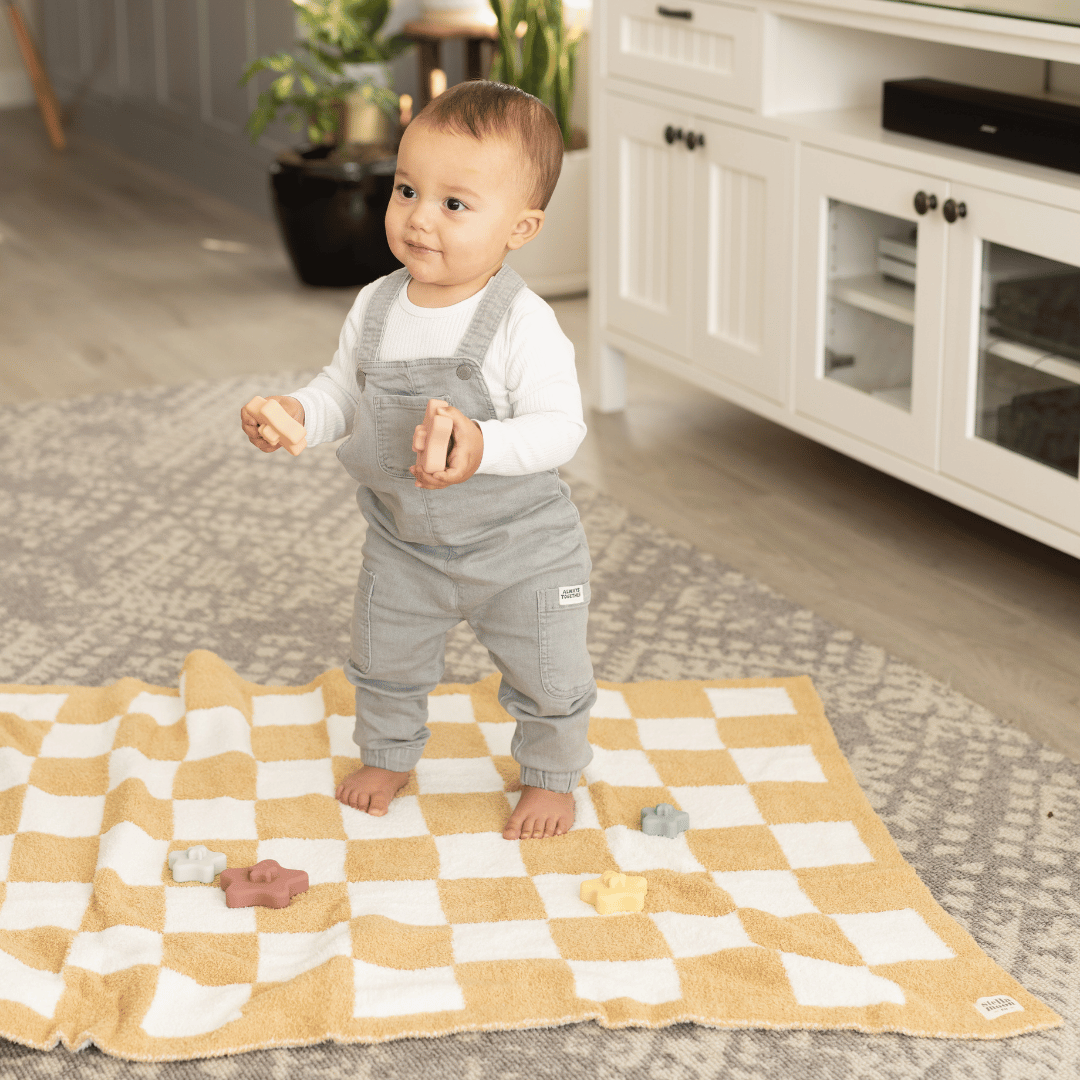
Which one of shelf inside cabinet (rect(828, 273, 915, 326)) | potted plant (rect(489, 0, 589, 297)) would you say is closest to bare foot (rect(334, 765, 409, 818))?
shelf inside cabinet (rect(828, 273, 915, 326))

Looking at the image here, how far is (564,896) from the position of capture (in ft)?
Answer: 4.28

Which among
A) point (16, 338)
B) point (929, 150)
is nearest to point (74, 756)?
point (929, 150)

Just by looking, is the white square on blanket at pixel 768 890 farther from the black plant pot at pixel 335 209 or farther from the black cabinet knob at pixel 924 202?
the black plant pot at pixel 335 209

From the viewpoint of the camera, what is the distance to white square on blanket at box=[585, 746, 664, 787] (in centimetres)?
150

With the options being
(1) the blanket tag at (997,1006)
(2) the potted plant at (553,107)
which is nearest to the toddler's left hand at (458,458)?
(1) the blanket tag at (997,1006)

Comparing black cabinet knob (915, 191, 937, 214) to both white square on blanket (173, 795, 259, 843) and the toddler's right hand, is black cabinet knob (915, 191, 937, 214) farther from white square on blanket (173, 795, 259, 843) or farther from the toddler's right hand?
white square on blanket (173, 795, 259, 843)

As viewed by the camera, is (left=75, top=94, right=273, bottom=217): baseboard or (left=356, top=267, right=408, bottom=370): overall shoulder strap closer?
(left=356, top=267, right=408, bottom=370): overall shoulder strap

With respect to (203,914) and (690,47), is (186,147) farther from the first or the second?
(203,914)

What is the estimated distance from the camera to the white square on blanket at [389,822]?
4.59 feet

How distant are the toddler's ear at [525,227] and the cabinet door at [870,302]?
817mm

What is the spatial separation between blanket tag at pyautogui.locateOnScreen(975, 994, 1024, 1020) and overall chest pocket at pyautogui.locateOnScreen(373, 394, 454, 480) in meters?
0.64

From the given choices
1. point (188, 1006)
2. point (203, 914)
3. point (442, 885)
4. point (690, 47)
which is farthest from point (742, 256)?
point (188, 1006)

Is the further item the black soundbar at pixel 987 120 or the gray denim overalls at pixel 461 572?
the black soundbar at pixel 987 120

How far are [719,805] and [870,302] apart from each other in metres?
0.91
